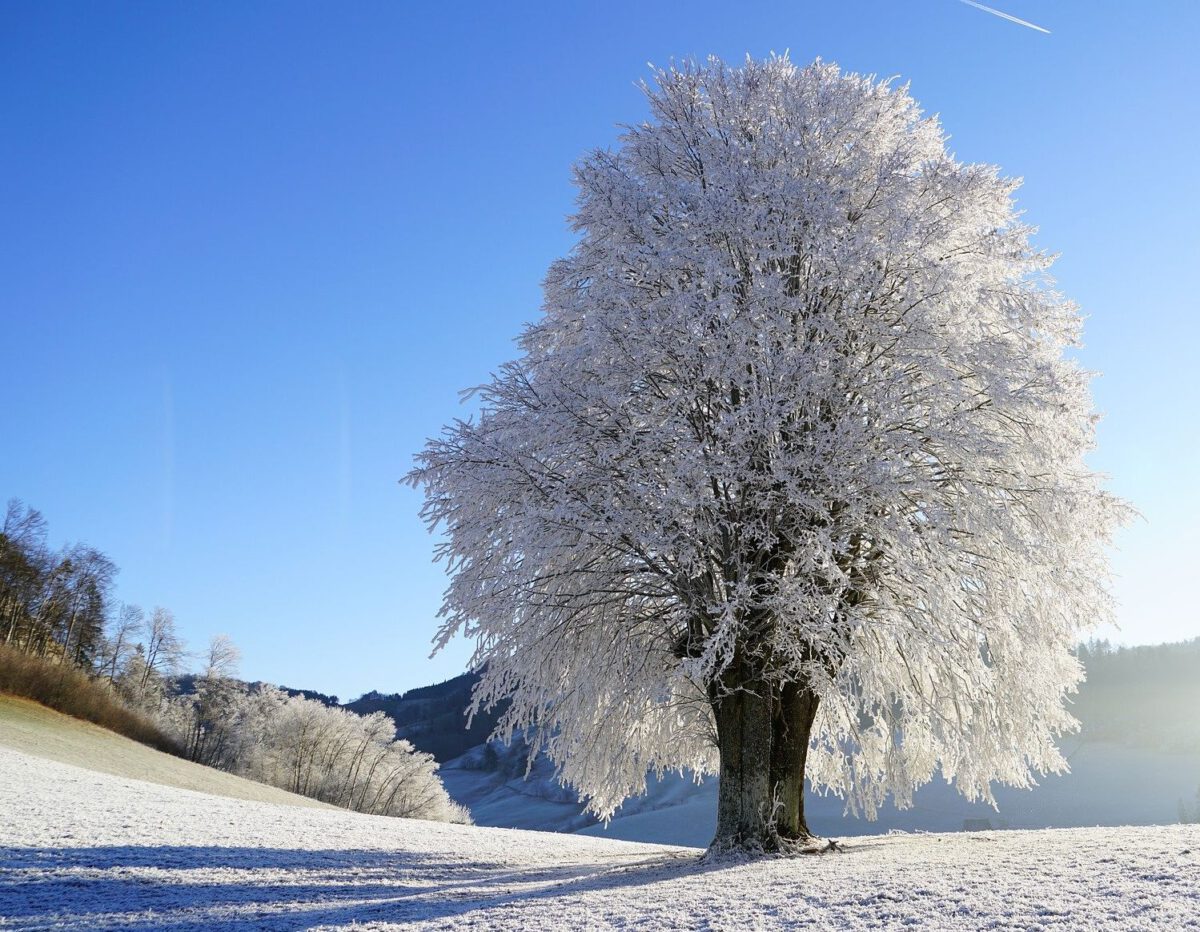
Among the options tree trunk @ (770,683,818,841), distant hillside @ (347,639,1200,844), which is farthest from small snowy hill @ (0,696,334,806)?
distant hillside @ (347,639,1200,844)

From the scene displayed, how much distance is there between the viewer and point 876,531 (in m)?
11.4

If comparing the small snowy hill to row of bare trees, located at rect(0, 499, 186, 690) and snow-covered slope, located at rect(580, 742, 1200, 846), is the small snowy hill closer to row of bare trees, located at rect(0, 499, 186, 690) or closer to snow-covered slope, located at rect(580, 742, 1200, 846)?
row of bare trees, located at rect(0, 499, 186, 690)

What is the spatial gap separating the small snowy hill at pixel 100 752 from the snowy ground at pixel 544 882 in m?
12.2

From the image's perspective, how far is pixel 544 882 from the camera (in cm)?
1089

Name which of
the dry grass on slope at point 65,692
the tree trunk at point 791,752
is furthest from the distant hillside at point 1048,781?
the tree trunk at point 791,752

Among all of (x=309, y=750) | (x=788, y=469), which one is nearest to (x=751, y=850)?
(x=788, y=469)

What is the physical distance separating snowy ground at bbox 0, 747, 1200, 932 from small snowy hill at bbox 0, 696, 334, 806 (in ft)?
39.9

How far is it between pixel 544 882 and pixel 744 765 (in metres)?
3.43

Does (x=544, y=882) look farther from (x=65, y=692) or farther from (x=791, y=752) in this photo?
(x=65, y=692)

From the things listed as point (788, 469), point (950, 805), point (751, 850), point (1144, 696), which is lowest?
point (950, 805)

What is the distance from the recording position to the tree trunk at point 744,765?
12.1m

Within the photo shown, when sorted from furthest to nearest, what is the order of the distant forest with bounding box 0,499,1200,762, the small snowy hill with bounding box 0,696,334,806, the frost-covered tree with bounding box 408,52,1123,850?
the distant forest with bounding box 0,499,1200,762, the small snowy hill with bounding box 0,696,334,806, the frost-covered tree with bounding box 408,52,1123,850

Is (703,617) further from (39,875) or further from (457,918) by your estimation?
(39,875)

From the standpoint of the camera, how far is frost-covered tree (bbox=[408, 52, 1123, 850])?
1159 cm
